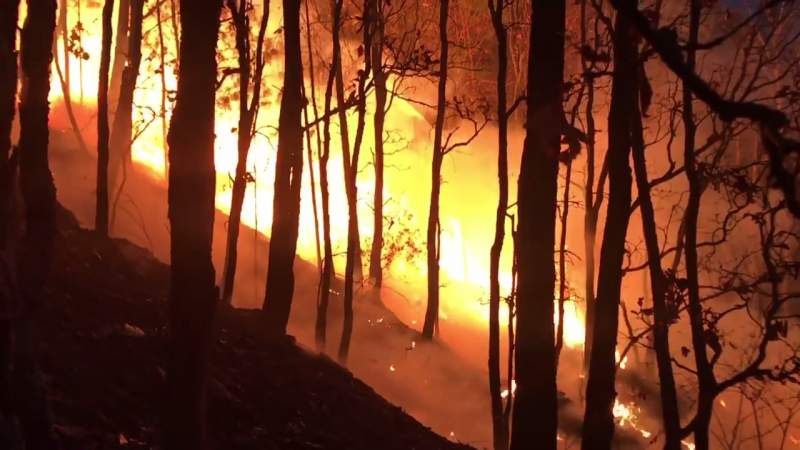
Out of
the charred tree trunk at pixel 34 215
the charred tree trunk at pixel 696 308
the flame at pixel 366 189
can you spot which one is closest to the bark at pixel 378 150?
the flame at pixel 366 189

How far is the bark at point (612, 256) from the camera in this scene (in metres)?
9.52

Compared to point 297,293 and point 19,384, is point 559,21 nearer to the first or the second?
point 19,384

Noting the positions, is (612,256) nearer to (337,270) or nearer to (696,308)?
(696,308)

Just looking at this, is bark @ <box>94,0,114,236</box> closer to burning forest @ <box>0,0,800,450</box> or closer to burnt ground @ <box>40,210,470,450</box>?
burning forest @ <box>0,0,800,450</box>

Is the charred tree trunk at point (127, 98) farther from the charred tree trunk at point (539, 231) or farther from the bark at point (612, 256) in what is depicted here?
the charred tree trunk at point (539, 231)

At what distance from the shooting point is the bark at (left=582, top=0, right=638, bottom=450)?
952 centimetres

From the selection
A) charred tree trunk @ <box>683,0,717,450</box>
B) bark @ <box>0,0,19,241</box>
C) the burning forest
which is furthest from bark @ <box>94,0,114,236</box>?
charred tree trunk @ <box>683,0,717,450</box>

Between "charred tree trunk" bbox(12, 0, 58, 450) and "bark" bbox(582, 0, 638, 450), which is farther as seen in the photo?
"bark" bbox(582, 0, 638, 450)

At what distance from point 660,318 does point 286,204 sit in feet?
20.9

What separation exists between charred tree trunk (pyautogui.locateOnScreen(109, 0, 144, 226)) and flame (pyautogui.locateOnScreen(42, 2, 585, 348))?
190 inches

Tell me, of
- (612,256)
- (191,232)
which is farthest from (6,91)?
(612,256)

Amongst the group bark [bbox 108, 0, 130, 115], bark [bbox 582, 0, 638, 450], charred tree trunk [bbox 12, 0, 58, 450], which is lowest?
charred tree trunk [bbox 12, 0, 58, 450]

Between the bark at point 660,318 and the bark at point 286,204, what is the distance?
5.64 meters

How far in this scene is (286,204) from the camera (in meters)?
14.4
